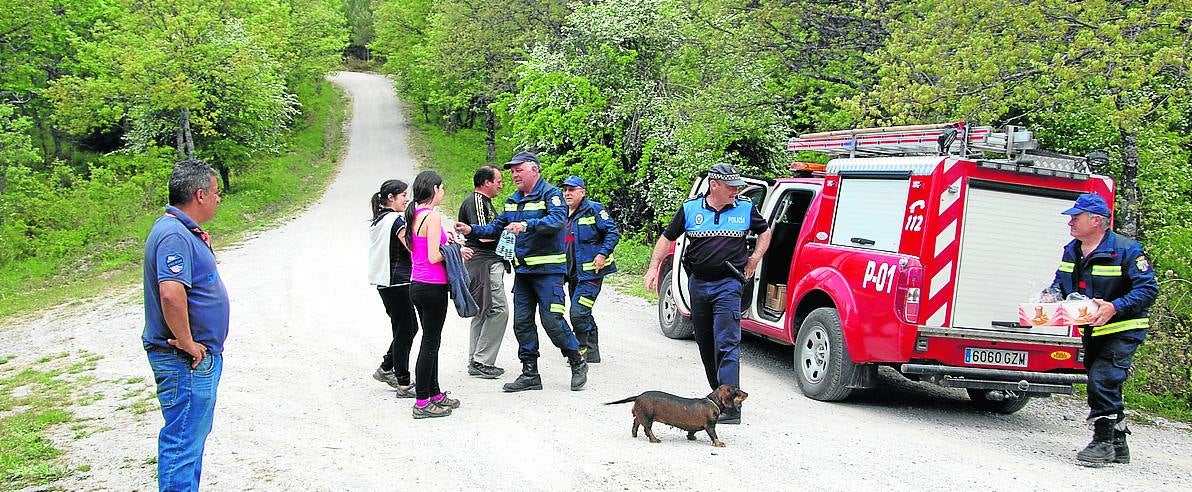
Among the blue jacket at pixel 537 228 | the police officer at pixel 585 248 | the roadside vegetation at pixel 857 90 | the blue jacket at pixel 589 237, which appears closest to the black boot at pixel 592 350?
the police officer at pixel 585 248

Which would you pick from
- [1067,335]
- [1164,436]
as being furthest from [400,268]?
[1164,436]

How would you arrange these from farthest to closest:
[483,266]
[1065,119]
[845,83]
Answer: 1. [845,83]
2. [1065,119]
3. [483,266]

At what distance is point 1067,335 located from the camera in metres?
6.14

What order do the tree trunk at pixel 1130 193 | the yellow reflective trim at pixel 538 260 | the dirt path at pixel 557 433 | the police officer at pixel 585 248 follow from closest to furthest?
1. the dirt path at pixel 557 433
2. the yellow reflective trim at pixel 538 260
3. the police officer at pixel 585 248
4. the tree trunk at pixel 1130 193

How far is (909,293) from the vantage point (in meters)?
5.87

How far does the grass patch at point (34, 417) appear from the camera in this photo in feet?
16.4

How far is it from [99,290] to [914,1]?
14.0 meters

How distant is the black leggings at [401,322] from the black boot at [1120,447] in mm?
4674

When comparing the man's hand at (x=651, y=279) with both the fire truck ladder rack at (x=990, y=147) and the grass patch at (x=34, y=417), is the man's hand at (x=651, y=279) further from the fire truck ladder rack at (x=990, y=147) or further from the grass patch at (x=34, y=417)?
the grass patch at (x=34, y=417)

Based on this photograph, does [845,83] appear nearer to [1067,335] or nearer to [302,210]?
[1067,335]

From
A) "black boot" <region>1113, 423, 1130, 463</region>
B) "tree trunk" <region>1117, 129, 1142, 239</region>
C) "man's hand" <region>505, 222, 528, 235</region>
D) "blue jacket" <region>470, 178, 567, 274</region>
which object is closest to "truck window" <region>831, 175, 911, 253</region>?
"black boot" <region>1113, 423, 1130, 463</region>

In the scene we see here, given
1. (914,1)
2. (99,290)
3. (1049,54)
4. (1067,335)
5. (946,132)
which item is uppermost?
(914,1)

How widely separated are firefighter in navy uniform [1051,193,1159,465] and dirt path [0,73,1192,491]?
231 mm

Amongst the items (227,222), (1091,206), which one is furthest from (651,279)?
(227,222)
